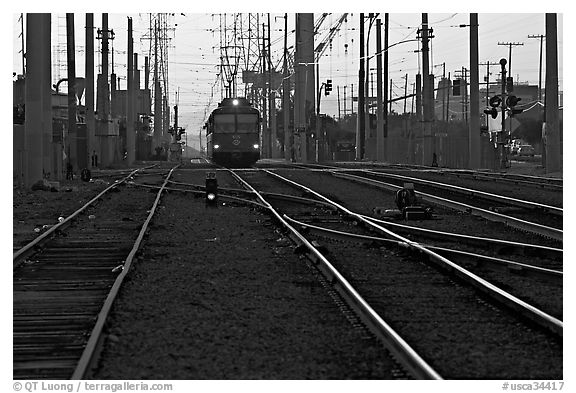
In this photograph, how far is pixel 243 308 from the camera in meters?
10.3

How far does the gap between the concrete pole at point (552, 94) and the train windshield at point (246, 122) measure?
1803cm

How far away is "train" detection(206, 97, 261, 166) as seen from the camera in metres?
51.9

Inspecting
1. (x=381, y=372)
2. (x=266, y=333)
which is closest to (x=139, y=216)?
(x=266, y=333)

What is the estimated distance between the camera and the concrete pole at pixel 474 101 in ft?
154

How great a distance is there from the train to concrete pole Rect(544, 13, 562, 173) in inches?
711

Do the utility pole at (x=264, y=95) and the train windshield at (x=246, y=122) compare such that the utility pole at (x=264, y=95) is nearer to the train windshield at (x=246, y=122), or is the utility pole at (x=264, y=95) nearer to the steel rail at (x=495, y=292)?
the train windshield at (x=246, y=122)

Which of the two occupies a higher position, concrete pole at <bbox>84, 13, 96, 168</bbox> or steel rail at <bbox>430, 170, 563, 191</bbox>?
concrete pole at <bbox>84, 13, 96, 168</bbox>

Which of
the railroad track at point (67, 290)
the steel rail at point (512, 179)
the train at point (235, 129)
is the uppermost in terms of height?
the train at point (235, 129)

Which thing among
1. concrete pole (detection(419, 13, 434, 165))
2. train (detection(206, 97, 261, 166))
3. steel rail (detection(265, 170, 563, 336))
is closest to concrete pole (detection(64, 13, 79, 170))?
train (detection(206, 97, 261, 166))

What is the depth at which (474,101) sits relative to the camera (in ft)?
157

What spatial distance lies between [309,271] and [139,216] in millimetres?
9464

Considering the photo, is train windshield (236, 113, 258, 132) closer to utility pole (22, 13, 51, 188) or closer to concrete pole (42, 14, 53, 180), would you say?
concrete pole (42, 14, 53, 180)

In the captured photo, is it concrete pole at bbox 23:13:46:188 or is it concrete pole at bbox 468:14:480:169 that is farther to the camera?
concrete pole at bbox 468:14:480:169

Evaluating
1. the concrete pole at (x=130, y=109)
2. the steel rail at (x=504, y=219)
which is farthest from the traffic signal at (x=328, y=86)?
the steel rail at (x=504, y=219)
